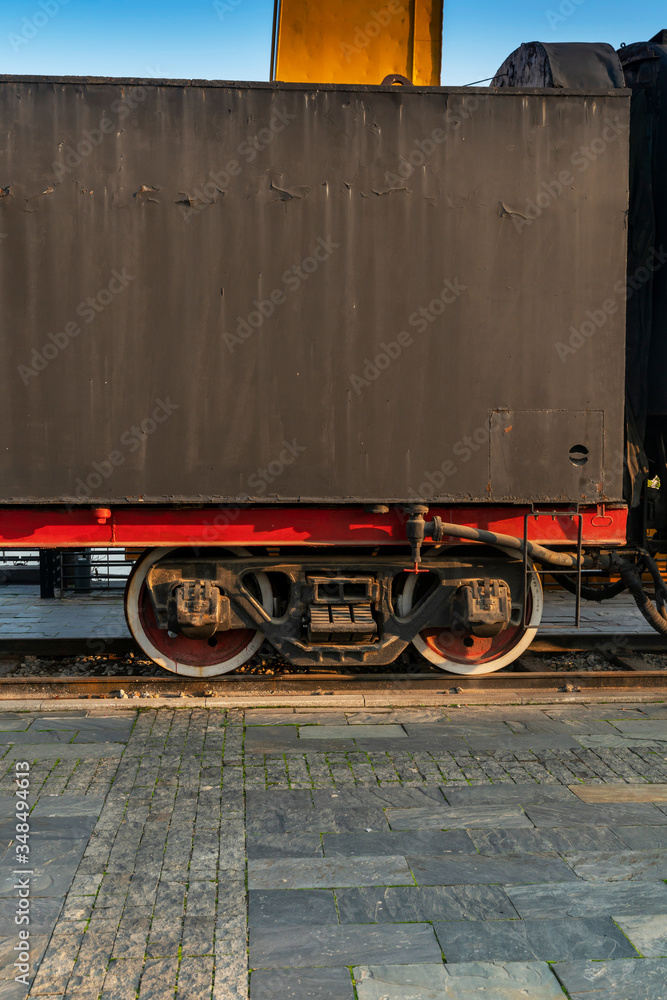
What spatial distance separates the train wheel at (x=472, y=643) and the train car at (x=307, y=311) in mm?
464

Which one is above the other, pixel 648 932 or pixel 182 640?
pixel 182 640

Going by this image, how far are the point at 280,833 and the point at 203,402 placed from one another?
2793mm

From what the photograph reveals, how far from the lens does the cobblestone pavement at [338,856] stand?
102 inches

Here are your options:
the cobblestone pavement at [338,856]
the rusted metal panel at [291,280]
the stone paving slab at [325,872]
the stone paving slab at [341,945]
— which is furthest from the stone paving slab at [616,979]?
the rusted metal panel at [291,280]

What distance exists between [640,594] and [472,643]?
1.35m

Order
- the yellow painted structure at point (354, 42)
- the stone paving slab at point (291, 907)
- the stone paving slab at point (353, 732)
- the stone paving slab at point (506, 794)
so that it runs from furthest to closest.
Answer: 1. the yellow painted structure at point (354, 42)
2. the stone paving slab at point (353, 732)
3. the stone paving slab at point (506, 794)
4. the stone paving slab at point (291, 907)

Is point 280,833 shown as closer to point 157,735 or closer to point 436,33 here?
point 157,735

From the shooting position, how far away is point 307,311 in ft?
16.6

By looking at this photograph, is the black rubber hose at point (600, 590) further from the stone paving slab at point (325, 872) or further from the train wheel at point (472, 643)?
the stone paving slab at point (325, 872)

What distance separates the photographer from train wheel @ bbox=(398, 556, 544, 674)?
572 centimetres

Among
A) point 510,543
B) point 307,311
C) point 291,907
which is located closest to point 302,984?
point 291,907

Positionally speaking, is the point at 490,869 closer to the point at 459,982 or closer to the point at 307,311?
the point at 459,982

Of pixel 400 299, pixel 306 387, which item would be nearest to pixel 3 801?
pixel 306 387

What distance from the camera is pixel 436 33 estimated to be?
5.68 meters
